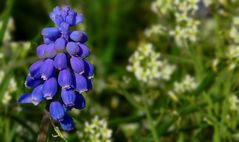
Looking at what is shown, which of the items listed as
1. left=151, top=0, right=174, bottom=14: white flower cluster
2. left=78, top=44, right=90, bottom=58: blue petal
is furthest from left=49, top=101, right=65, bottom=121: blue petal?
left=151, top=0, right=174, bottom=14: white flower cluster

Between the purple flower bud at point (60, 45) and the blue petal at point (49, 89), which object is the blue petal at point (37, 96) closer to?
the blue petal at point (49, 89)

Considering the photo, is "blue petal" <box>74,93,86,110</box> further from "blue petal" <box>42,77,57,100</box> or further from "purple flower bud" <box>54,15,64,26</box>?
"purple flower bud" <box>54,15,64,26</box>

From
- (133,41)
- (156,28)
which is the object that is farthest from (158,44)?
(133,41)

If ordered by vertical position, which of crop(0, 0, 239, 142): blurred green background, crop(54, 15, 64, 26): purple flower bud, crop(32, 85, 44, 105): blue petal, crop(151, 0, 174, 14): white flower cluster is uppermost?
crop(151, 0, 174, 14): white flower cluster

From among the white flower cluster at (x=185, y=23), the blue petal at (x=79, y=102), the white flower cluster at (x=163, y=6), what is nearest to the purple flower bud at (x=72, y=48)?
the blue petal at (x=79, y=102)

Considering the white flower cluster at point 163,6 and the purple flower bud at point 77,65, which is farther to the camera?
the white flower cluster at point 163,6

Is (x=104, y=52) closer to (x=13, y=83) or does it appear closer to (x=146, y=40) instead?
(x=146, y=40)
